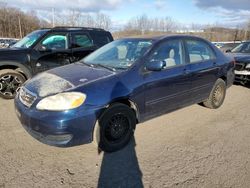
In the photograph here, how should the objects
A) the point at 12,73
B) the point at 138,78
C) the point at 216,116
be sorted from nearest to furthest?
the point at 138,78 < the point at 216,116 < the point at 12,73

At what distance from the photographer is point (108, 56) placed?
4508 millimetres

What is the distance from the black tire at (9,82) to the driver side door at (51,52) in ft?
1.52

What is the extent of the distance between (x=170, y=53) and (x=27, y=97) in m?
2.52

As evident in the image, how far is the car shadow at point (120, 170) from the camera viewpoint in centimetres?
281

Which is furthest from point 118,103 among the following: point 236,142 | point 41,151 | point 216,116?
point 216,116

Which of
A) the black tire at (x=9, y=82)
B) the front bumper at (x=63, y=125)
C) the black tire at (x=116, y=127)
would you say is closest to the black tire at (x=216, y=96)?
the black tire at (x=116, y=127)

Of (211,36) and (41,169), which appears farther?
(211,36)

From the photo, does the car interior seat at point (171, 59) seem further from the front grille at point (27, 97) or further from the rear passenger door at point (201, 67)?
the front grille at point (27, 97)

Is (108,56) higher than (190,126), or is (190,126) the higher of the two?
(108,56)

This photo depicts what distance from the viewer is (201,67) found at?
15.9 feet

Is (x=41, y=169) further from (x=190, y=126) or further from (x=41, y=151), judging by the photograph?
(x=190, y=126)

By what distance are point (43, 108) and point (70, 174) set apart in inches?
35.9

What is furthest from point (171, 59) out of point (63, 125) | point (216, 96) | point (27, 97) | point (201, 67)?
point (27, 97)

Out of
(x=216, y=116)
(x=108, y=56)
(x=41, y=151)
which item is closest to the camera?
(x=41, y=151)
